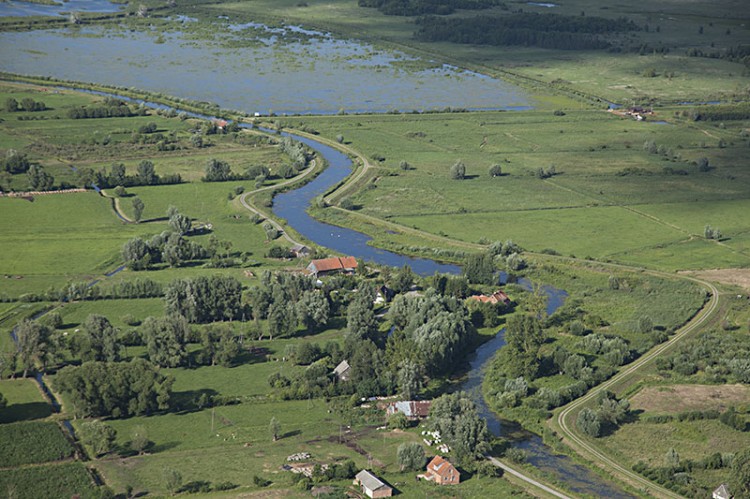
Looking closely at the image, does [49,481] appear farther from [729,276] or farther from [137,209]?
[729,276]

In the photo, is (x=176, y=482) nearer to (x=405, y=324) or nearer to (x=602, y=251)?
(x=405, y=324)

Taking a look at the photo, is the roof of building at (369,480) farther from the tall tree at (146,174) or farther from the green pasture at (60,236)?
the tall tree at (146,174)

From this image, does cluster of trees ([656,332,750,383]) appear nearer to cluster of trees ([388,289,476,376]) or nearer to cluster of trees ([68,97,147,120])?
cluster of trees ([388,289,476,376])

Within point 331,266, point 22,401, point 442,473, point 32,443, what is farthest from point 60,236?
point 442,473

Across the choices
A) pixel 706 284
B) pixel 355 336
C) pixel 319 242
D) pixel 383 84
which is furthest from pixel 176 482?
pixel 383 84

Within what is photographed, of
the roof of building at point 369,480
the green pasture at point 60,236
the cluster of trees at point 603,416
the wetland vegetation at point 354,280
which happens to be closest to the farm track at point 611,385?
the wetland vegetation at point 354,280

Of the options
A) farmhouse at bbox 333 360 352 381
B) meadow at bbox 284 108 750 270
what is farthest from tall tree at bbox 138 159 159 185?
farmhouse at bbox 333 360 352 381
